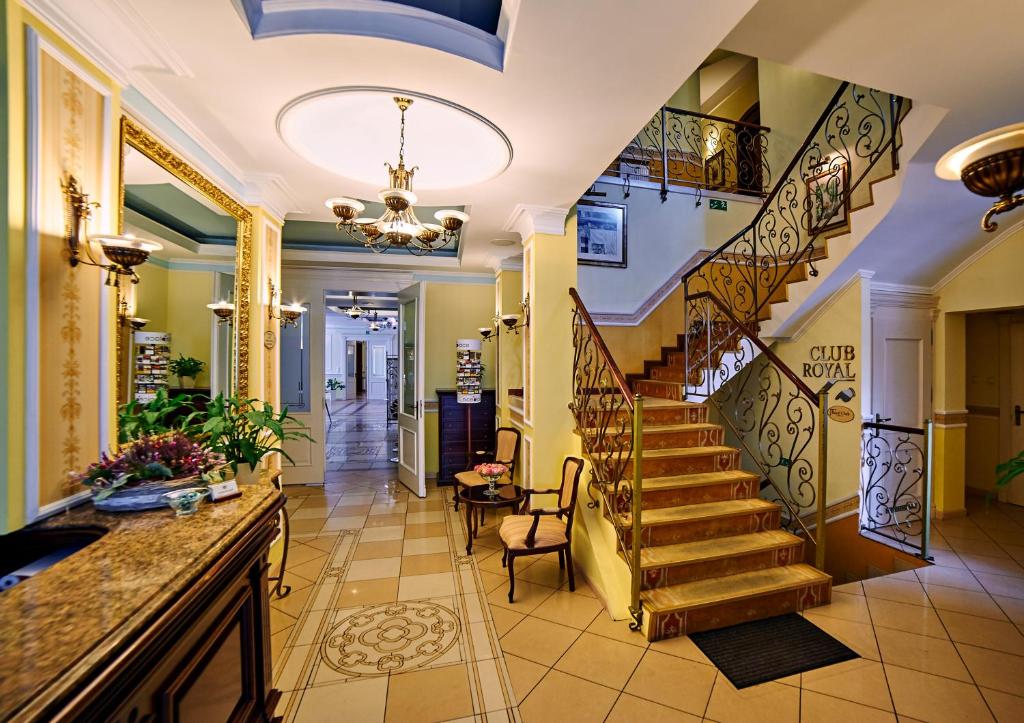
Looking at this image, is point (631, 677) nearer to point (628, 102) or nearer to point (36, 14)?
point (628, 102)

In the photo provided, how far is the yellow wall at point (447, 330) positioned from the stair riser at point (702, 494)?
3.36 meters

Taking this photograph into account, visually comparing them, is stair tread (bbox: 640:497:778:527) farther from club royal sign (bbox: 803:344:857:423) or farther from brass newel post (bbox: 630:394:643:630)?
club royal sign (bbox: 803:344:857:423)

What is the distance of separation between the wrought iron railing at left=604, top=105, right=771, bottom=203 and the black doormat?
4725 millimetres

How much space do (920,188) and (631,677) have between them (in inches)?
153

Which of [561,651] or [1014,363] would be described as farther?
[1014,363]

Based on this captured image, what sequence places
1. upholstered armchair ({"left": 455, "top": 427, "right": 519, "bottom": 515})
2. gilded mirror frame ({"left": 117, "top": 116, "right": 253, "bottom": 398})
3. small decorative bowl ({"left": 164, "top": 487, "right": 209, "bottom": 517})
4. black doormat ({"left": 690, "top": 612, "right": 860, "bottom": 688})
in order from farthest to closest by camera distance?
upholstered armchair ({"left": 455, "top": 427, "right": 519, "bottom": 515}) → black doormat ({"left": 690, "top": 612, "right": 860, "bottom": 688}) → gilded mirror frame ({"left": 117, "top": 116, "right": 253, "bottom": 398}) → small decorative bowl ({"left": 164, "top": 487, "right": 209, "bottom": 517})

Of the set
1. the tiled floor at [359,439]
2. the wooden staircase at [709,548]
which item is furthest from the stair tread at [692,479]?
the tiled floor at [359,439]

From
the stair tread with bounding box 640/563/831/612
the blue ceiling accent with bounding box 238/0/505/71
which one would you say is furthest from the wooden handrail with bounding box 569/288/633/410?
the blue ceiling accent with bounding box 238/0/505/71

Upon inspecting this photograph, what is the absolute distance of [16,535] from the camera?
1.35 meters

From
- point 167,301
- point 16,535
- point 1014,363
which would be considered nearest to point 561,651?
point 16,535

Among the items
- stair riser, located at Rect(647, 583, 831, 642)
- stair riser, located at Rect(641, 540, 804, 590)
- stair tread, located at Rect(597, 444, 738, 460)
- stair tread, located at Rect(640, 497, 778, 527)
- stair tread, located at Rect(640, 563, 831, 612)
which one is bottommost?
stair riser, located at Rect(647, 583, 831, 642)

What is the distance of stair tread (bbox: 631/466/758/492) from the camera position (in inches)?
125

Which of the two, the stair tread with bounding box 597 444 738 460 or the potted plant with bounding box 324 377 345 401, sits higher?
the stair tread with bounding box 597 444 738 460

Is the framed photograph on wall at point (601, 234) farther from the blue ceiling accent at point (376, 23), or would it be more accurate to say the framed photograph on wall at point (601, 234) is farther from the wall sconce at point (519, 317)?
the blue ceiling accent at point (376, 23)
